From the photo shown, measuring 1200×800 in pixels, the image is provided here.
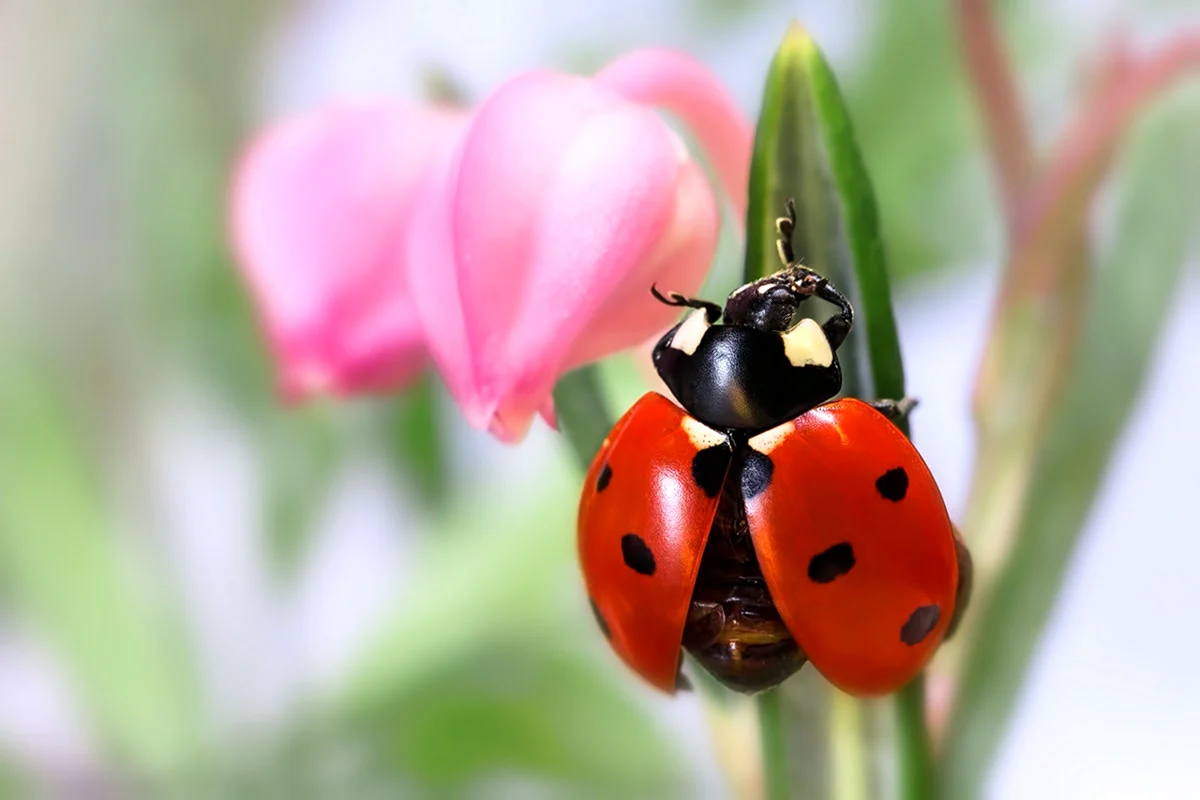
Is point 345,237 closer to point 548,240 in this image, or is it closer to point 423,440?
point 548,240

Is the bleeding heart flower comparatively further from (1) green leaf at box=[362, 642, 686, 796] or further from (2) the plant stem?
(1) green leaf at box=[362, 642, 686, 796]

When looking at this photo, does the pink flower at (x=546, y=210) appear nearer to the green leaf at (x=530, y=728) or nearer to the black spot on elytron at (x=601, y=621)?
the black spot on elytron at (x=601, y=621)

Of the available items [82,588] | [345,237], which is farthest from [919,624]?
[82,588]

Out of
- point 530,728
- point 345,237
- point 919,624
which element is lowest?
point 530,728

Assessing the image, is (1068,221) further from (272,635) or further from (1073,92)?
(272,635)

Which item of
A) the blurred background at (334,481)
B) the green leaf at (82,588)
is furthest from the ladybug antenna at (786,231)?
the green leaf at (82,588)

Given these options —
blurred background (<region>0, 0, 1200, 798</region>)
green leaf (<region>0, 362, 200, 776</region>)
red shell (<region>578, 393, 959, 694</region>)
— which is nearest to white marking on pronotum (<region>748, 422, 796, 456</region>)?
red shell (<region>578, 393, 959, 694</region>)

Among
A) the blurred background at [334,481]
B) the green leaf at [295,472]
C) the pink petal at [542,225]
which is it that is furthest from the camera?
the green leaf at [295,472]
